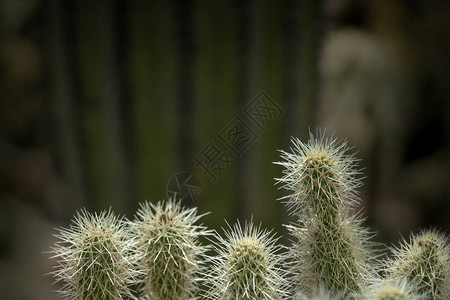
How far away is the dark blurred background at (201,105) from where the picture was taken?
1.30 metres

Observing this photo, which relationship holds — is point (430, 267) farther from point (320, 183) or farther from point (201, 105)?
point (201, 105)

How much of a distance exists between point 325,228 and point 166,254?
8.2 inches

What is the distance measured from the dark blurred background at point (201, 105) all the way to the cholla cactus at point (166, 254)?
0.55 meters

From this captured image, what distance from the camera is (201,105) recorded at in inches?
52.2

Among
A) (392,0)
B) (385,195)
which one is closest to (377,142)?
(385,195)

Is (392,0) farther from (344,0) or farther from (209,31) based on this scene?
(209,31)

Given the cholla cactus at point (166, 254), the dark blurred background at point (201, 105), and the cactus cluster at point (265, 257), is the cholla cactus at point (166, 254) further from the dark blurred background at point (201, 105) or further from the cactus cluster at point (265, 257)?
the dark blurred background at point (201, 105)

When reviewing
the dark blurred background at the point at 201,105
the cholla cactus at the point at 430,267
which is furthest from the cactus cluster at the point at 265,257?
the dark blurred background at the point at 201,105

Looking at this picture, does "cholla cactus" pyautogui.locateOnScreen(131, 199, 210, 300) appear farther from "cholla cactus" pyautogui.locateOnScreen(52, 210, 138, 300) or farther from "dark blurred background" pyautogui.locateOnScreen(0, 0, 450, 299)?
"dark blurred background" pyautogui.locateOnScreen(0, 0, 450, 299)

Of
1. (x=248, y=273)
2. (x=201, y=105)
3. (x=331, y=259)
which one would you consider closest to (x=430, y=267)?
(x=331, y=259)

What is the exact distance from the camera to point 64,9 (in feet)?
4.27

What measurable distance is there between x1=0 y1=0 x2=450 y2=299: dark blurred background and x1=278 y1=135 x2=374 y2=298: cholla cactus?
54cm

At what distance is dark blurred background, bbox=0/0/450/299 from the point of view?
130 cm

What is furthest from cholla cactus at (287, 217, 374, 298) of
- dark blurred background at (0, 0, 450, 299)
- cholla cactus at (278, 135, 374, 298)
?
dark blurred background at (0, 0, 450, 299)
